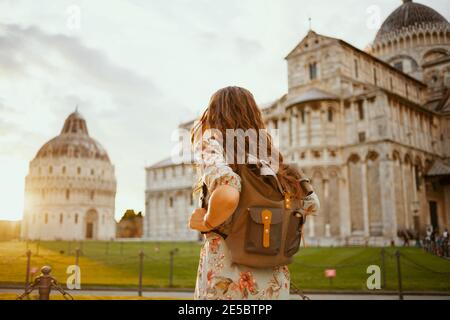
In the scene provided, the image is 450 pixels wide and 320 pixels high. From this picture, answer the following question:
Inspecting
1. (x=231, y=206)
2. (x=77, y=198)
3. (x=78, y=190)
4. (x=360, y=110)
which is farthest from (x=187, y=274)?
(x=77, y=198)

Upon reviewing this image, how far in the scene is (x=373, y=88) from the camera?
34188mm

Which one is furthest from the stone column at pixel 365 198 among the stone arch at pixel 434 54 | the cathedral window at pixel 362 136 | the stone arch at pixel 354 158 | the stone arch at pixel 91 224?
the stone arch at pixel 91 224

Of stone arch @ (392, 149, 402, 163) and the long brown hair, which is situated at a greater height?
stone arch @ (392, 149, 402, 163)

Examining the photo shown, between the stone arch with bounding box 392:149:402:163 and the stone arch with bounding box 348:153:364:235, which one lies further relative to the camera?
the stone arch with bounding box 348:153:364:235

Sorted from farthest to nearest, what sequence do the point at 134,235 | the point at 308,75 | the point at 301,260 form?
the point at 134,235 → the point at 308,75 → the point at 301,260

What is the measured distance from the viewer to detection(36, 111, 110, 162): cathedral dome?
176ft

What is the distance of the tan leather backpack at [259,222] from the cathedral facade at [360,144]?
2785 centimetres

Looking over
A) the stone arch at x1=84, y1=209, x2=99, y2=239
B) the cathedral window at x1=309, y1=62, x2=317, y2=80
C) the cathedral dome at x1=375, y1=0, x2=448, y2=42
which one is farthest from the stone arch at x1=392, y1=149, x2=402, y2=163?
the stone arch at x1=84, y1=209, x2=99, y2=239

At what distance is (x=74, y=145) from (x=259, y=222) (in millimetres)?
60648

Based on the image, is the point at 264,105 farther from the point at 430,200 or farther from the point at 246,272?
the point at 246,272

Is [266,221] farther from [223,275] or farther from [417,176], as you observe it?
[417,176]

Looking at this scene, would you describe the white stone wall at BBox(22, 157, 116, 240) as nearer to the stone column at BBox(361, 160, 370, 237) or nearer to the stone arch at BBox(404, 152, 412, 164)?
the stone column at BBox(361, 160, 370, 237)
